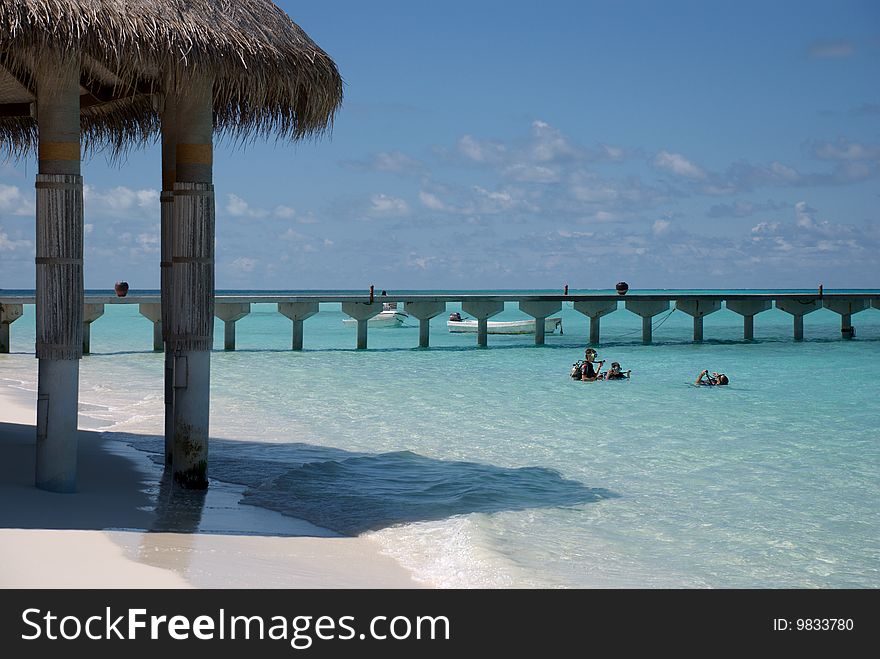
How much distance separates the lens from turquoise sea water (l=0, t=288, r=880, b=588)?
6.52 meters

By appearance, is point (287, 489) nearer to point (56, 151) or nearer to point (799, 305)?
point (56, 151)

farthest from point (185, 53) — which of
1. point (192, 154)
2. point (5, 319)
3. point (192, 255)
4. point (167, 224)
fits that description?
point (5, 319)

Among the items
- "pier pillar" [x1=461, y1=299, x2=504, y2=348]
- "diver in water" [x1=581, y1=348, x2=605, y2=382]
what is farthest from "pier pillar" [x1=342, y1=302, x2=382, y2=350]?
"diver in water" [x1=581, y1=348, x2=605, y2=382]

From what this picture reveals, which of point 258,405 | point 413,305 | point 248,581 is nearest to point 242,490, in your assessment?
point 248,581

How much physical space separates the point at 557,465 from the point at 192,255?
4.63 meters

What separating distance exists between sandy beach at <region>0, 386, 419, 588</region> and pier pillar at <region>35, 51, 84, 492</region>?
0.61 metres

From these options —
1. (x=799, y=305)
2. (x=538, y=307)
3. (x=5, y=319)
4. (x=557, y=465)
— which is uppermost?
(x=799, y=305)

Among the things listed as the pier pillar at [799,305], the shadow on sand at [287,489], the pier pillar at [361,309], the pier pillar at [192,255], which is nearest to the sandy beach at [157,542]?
the shadow on sand at [287,489]

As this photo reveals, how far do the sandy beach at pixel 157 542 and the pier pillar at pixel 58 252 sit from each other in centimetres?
Result: 61

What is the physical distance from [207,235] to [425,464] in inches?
145

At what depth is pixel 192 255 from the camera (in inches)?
281

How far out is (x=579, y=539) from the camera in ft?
22.7

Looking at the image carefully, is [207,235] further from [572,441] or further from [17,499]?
[572,441]

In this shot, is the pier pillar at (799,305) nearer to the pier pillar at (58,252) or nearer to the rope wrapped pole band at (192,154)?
the rope wrapped pole band at (192,154)
